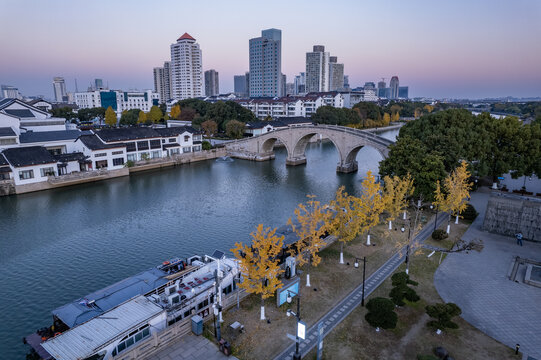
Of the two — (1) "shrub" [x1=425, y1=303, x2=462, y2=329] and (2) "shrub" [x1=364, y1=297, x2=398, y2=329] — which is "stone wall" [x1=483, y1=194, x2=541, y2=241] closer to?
(1) "shrub" [x1=425, y1=303, x2=462, y2=329]

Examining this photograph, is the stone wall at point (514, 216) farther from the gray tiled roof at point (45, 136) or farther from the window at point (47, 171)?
the gray tiled roof at point (45, 136)

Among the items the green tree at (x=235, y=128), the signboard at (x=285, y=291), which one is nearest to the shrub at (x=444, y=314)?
the signboard at (x=285, y=291)

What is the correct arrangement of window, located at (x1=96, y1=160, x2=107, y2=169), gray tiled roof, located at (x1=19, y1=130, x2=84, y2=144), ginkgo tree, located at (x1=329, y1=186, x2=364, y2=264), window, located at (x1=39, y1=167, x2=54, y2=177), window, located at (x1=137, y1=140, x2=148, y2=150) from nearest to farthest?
1. ginkgo tree, located at (x1=329, y1=186, x2=364, y2=264)
2. window, located at (x1=39, y1=167, x2=54, y2=177)
3. gray tiled roof, located at (x1=19, y1=130, x2=84, y2=144)
4. window, located at (x1=96, y1=160, x2=107, y2=169)
5. window, located at (x1=137, y1=140, x2=148, y2=150)

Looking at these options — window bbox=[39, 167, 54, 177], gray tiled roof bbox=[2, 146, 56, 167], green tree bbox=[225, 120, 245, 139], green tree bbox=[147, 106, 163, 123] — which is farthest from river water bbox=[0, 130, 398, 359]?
green tree bbox=[147, 106, 163, 123]

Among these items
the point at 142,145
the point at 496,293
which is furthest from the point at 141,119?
the point at 496,293

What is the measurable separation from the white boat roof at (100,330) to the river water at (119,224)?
223 inches

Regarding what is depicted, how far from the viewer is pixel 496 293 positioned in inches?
835

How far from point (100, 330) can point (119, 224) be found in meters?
23.0

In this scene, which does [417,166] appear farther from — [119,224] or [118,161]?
[118,161]

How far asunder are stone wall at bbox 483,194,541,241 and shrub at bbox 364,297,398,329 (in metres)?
19.7

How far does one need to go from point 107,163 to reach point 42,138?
12.2 m

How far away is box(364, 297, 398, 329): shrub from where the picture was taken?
16.9 meters

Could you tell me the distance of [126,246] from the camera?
102ft

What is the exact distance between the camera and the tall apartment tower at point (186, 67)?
17475 cm
